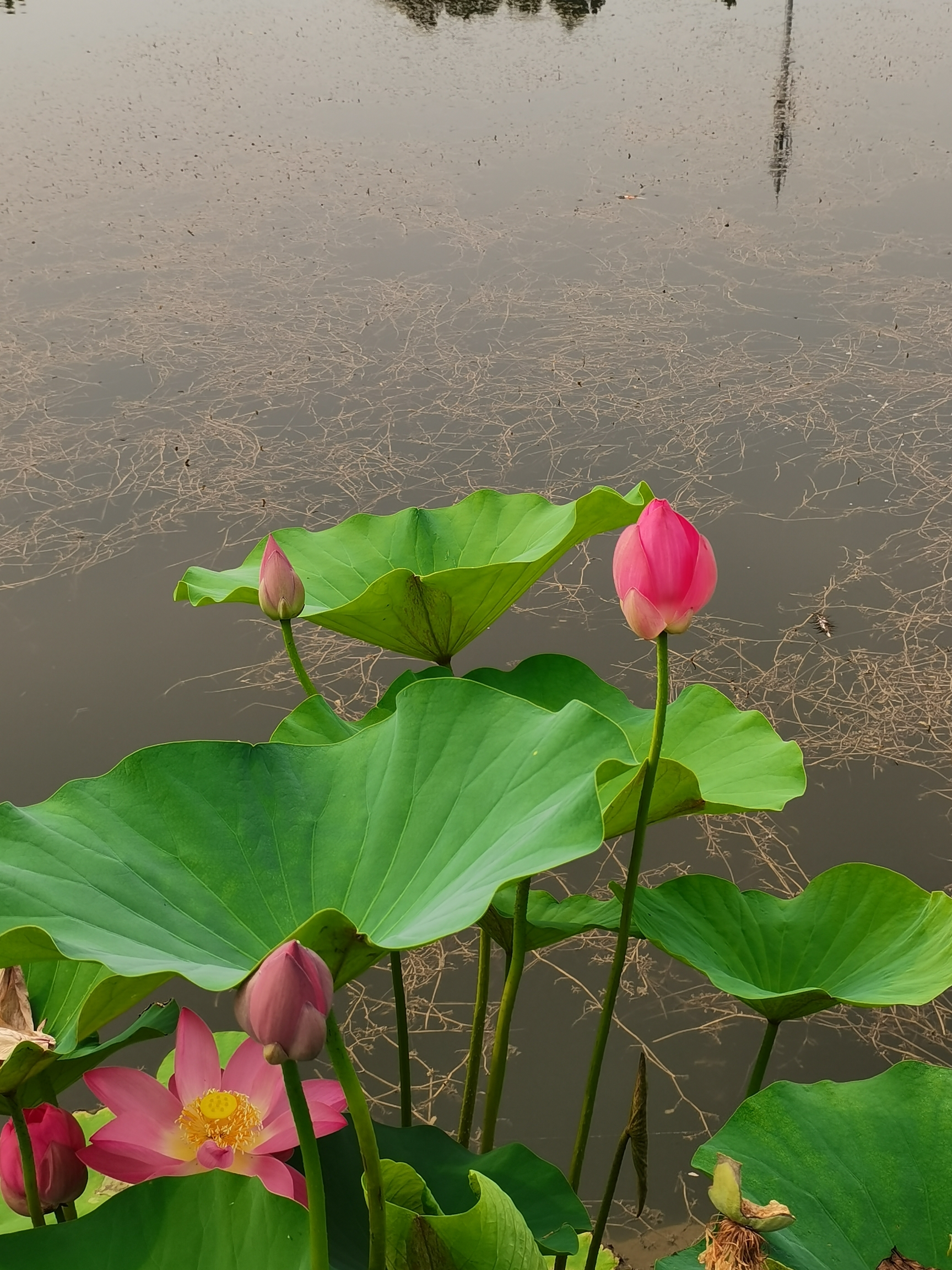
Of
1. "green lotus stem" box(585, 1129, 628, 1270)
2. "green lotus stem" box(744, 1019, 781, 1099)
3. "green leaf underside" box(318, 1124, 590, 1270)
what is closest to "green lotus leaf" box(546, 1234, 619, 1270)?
"green lotus stem" box(585, 1129, 628, 1270)

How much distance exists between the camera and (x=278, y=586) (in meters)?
1.10

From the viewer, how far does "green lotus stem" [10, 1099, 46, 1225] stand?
71 centimetres

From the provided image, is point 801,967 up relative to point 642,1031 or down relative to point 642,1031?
up

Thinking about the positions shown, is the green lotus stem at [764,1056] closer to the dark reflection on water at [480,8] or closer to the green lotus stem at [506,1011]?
the green lotus stem at [506,1011]

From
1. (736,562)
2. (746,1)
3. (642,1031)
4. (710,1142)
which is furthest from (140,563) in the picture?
(746,1)

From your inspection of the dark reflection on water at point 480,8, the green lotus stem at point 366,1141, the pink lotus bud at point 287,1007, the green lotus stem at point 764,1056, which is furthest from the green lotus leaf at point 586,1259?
the dark reflection on water at point 480,8

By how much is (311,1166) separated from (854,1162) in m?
0.44

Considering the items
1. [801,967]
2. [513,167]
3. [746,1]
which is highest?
[746,1]

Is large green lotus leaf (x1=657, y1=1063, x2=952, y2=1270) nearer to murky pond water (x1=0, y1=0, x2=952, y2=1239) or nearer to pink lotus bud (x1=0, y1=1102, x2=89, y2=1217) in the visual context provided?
pink lotus bud (x1=0, y1=1102, x2=89, y2=1217)

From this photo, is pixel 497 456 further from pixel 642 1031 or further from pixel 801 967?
pixel 801 967

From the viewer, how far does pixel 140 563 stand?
108 inches

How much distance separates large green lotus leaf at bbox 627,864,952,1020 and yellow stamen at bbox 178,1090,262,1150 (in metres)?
0.37

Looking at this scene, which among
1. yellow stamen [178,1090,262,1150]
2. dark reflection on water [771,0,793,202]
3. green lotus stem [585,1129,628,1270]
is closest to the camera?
yellow stamen [178,1090,262,1150]

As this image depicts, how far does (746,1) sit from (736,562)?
A: 5.99 metres
